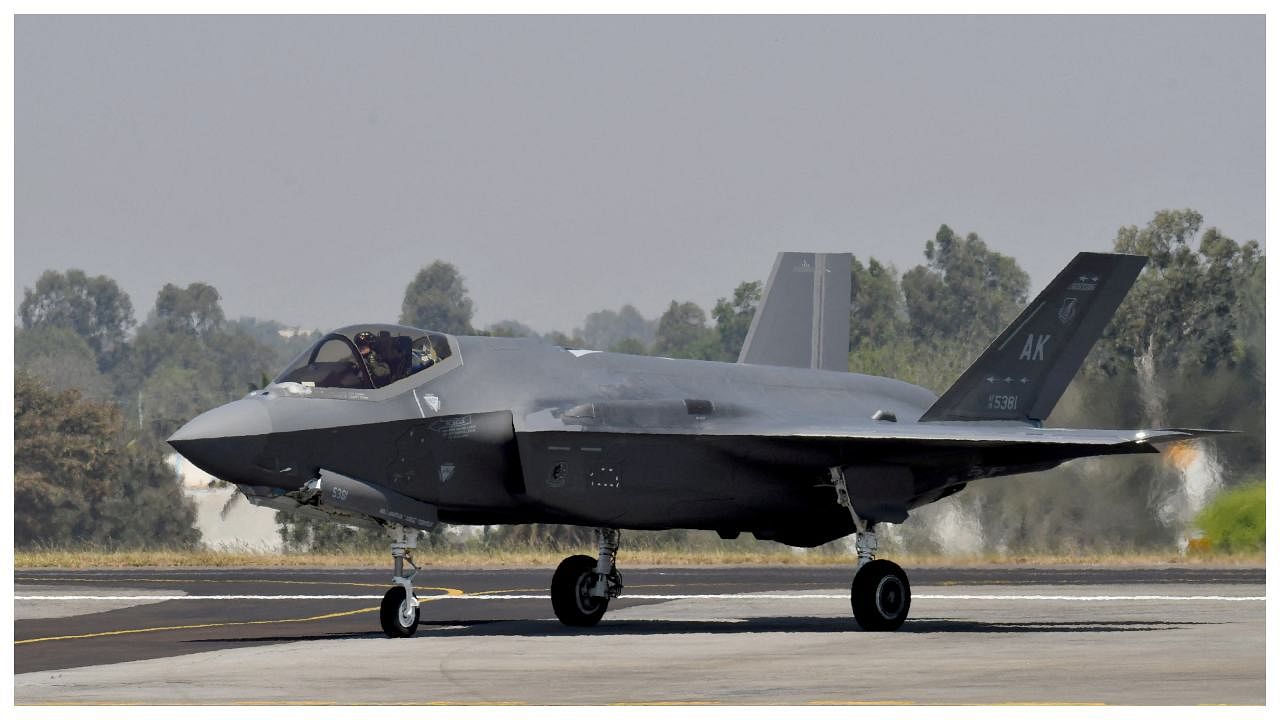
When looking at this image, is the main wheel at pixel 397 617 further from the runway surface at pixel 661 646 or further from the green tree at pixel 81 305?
the green tree at pixel 81 305

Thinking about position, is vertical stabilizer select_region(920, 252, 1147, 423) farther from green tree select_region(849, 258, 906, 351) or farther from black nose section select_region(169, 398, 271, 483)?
green tree select_region(849, 258, 906, 351)

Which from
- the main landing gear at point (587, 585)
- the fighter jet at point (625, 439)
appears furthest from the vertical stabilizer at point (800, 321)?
the main landing gear at point (587, 585)

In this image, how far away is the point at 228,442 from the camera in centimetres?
1941

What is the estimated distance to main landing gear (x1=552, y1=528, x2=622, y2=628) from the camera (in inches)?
914

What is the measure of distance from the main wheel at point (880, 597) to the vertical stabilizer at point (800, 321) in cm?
733

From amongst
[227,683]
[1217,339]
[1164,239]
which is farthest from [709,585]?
[1164,239]

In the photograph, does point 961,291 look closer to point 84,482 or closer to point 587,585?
point 84,482

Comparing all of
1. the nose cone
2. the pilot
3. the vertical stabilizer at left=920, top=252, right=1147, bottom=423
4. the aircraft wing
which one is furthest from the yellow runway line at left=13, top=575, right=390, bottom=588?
the nose cone

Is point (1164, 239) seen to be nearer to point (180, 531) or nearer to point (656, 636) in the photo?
point (180, 531)

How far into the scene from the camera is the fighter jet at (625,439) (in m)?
20.2

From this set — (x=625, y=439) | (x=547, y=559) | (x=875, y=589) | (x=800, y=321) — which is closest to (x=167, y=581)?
(x=547, y=559)

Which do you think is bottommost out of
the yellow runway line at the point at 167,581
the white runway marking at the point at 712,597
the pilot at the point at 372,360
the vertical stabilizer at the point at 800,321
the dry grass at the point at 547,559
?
the white runway marking at the point at 712,597

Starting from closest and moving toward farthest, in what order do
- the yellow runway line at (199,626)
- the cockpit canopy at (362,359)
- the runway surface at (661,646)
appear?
1. the runway surface at (661,646)
2. the cockpit canopy at (362,359)
3. the yellow runway line at (199,626)

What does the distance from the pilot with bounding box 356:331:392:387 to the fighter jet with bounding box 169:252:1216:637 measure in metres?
0.01
